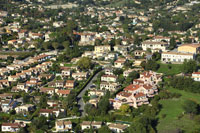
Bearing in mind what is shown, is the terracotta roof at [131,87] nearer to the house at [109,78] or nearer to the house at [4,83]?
the house at [109,78]

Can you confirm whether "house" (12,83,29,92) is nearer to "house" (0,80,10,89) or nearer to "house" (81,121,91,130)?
"house" (0,80,10,89)

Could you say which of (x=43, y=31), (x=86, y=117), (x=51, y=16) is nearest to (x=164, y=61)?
(x=86, y=117)

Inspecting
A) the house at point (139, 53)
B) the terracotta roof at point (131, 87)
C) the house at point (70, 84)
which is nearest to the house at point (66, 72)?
the house at point (70, 84)

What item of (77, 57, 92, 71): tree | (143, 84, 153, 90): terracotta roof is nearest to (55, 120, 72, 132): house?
(143, 84, 153, 90): terracotta roof

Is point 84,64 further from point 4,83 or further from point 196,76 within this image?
point 196,76

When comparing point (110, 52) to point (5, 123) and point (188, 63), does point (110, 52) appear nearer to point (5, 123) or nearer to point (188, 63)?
point (188, 63)
